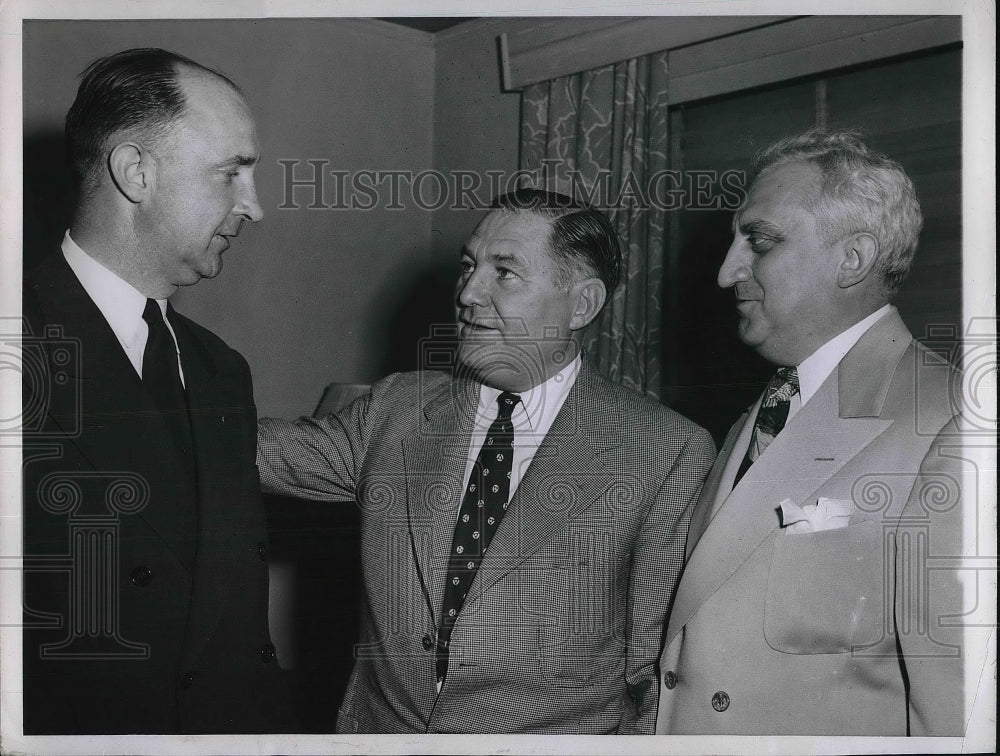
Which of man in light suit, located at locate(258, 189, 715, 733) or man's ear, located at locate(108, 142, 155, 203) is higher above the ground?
man's ear, located at locate(108, 142, 155, 203)

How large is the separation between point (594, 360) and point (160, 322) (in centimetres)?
Result: 112

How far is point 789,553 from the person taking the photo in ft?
5.60

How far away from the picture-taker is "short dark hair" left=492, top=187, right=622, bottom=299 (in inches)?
74.3

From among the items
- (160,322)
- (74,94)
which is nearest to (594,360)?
(160,322)

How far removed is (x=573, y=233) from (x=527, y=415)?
36cm

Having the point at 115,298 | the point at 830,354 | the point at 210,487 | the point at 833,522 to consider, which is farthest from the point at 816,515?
the point at 115,298

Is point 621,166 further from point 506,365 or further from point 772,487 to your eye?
point 772,487

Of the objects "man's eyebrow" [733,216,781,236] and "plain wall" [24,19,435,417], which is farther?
"plain wall" [24,19,435,417]

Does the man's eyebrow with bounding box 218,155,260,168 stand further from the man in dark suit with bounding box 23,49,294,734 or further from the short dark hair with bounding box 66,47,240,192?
the short dark hair with bounding box 66,47,240,192

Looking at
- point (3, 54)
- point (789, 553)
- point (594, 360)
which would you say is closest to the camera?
point (789, 553)

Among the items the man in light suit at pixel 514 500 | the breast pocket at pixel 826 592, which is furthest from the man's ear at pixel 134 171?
the breast pocket at pixel 826 592

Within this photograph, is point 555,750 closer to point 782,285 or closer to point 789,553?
point 789,553

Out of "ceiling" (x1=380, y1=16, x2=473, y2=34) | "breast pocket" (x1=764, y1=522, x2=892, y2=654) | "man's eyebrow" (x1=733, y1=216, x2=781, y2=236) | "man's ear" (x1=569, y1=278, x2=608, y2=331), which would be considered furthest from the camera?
"ceiling" (x1=380, y1=16, x2=473, y2=34)

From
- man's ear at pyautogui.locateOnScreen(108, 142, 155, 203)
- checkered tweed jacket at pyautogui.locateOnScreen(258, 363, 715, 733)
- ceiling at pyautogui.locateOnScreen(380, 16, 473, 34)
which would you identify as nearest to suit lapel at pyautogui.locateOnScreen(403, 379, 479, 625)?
checkered tweed jacket at pyautogui.locateOnScreen(258, 363, 715, 733)
